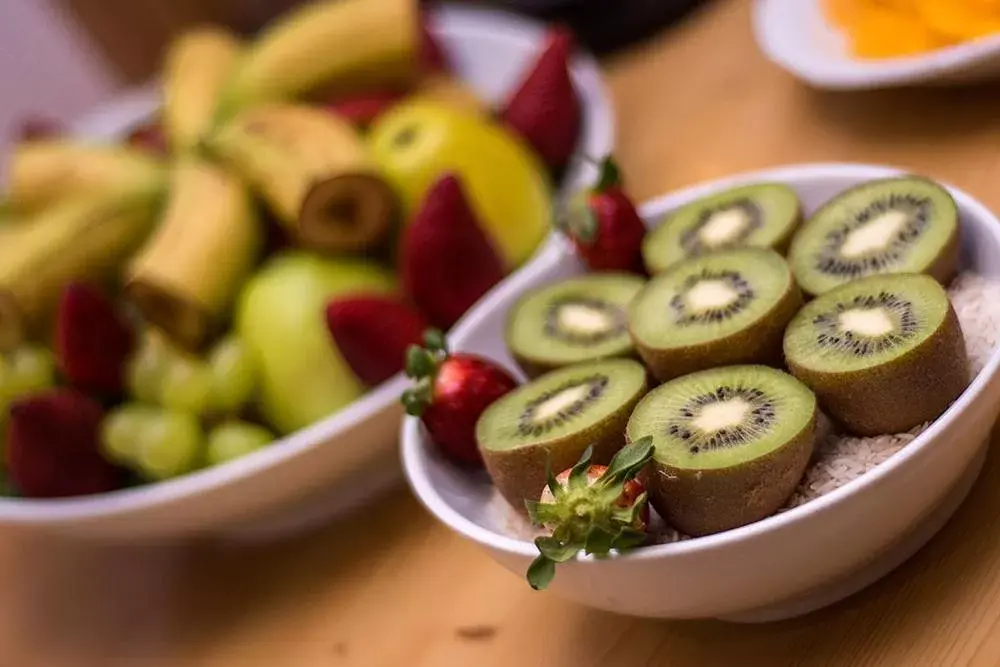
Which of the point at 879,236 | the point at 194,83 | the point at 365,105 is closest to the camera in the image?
the point at 879,236

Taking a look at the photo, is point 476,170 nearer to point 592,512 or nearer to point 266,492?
point 266,492

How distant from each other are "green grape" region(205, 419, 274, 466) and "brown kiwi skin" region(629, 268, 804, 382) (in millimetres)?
340

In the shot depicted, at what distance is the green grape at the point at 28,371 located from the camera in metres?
0.81

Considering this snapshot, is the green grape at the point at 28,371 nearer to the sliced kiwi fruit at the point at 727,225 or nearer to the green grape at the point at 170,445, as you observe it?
the green grape at the point at 170,445

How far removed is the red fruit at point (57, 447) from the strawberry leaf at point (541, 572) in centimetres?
45

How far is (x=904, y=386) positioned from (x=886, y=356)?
0.6 inches

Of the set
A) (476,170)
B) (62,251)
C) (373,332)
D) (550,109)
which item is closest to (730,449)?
(373,332)

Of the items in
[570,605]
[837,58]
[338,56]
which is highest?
[338,56]

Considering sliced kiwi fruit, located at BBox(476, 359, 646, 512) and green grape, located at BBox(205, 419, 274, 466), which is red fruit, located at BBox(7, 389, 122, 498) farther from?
sliced kiwi fruit, located at BBox(476, 359, 646, 512)

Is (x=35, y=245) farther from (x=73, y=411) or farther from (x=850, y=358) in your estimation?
(x=850, y=358)

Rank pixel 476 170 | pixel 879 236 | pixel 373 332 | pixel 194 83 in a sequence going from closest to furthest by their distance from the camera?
pixel 879 236
pixel 373 332
pixel 476 170
pixel 194 83

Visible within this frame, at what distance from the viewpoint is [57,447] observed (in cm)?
76

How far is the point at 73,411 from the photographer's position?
30.0 inches

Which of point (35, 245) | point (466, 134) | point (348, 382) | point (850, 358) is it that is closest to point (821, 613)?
point (850, 358)
